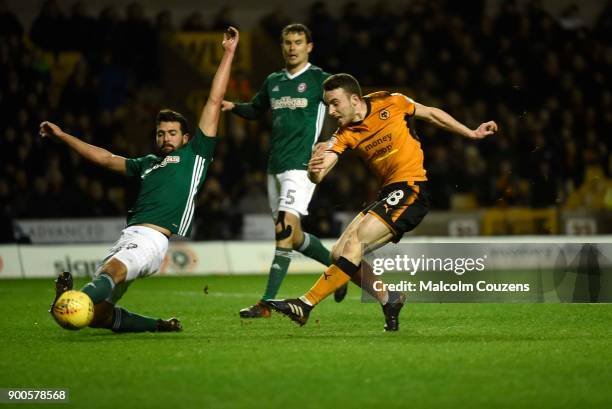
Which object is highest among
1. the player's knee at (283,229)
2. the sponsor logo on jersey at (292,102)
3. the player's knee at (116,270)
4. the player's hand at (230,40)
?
the player's hand at (230,40)

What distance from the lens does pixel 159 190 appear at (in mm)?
8000

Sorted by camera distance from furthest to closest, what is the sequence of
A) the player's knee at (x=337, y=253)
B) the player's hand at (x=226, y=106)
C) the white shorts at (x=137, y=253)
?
the player's hand at (x=226, y=106), the player's knee at (x=337, y=253), the white shorts at (x=137, y=253)

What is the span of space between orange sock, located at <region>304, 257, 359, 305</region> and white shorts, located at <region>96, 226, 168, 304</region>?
3.59 ft

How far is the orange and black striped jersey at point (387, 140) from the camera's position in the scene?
25.8 feet

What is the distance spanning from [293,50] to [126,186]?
7.87 m

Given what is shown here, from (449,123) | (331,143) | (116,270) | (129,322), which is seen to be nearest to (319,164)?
(331,143)

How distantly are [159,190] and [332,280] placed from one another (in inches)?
56.3

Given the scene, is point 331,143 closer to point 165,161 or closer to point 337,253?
point 337,253

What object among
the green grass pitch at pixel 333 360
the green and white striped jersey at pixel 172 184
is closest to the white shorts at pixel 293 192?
the green grass pitch at pixel 333 360

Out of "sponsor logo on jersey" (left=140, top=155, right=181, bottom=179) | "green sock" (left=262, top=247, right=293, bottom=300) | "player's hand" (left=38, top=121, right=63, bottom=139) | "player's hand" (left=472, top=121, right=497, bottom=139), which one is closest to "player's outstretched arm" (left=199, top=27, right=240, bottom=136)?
"sponsor logo on jersey" (left=140, top=155, right=181, bottom=179)

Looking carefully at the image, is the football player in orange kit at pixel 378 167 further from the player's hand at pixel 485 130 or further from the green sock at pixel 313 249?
the green sock at pixel 313 249

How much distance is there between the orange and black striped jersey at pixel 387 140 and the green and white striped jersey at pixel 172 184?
108 cm

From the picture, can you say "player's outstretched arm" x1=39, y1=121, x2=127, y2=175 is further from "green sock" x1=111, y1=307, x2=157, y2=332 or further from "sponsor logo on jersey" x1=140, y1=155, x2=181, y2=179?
"green sock" x1=111, y1=307, x2=157, y2=332

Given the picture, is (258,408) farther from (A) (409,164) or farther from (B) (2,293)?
(B) (2,293)
